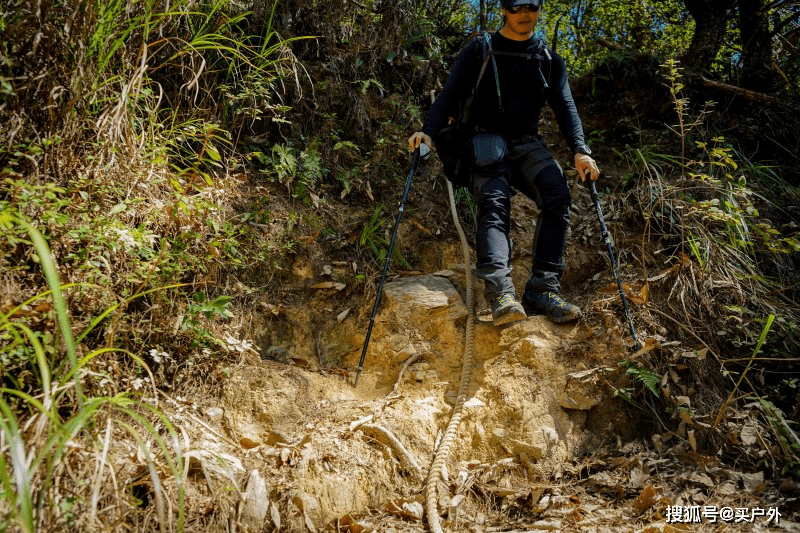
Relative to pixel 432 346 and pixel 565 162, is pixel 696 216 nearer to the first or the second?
pixel 565 162

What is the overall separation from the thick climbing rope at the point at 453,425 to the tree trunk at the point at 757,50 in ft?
11.3

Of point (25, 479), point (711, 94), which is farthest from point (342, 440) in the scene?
point (711, 94)

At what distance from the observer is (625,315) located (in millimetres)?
3361

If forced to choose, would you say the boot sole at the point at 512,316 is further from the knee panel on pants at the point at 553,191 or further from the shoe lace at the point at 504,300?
the knee panel on pants at the point at 553,191

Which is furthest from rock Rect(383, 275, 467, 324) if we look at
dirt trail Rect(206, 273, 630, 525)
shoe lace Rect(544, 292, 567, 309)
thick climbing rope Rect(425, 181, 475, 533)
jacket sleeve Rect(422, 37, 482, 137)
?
jacket sleeve Rect(422, 37, 482, 137)

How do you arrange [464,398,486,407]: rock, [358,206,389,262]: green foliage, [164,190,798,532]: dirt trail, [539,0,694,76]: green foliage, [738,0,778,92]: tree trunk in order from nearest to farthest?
[164,190,798,532]: dirt trail
[464,398,486,407]: rock
[358,206,389,262]: green foliage
[738,0,778,92]: tree trunk
[539,0,694,76]: green foliage

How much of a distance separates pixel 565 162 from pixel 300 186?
2.52 meters

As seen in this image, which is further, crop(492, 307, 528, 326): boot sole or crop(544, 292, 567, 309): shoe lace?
crop(544, 292, 567, 309): shoe lace

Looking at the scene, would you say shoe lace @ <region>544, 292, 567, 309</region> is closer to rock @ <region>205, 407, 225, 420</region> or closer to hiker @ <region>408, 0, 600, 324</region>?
hiker @ <region>408, 0, 600, 324</region>

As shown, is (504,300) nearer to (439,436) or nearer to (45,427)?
(439,436)

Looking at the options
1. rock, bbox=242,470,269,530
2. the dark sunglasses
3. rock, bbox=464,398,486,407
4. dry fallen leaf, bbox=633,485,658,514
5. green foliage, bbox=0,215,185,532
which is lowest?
rock, bbox=242,470,269,530

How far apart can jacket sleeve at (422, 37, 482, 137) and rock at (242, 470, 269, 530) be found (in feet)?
7.96

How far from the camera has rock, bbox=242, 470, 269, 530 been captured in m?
2.34

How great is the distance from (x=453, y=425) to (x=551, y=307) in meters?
1.00
